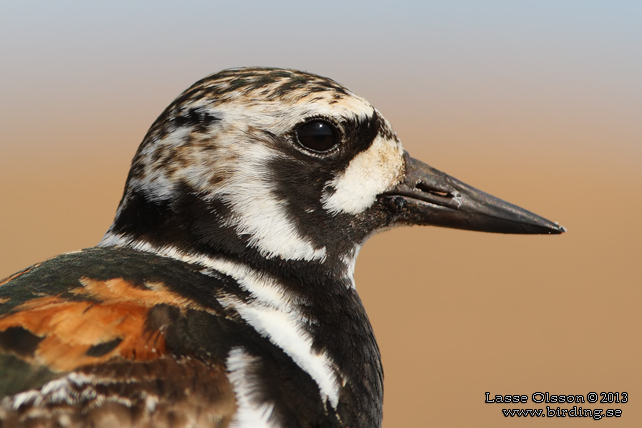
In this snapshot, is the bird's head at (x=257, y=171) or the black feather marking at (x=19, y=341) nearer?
the black feather marking at (x=19, y=341)

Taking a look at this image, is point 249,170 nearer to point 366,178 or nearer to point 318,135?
point 318,135

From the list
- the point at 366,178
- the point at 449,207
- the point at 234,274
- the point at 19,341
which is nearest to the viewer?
the point at 19,341

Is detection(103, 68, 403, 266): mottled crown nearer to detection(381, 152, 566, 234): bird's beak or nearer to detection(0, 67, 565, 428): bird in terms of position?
detection(0, 67, 565, 428): bird

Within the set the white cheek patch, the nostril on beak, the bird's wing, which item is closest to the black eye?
the white cheek patch

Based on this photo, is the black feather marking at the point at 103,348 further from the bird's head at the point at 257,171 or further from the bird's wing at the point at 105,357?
the bird's head at the point at 257,171

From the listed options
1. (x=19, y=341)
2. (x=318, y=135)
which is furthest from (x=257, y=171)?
(x=19, y=341)

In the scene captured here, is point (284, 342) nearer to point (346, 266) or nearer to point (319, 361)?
point (319, 361)

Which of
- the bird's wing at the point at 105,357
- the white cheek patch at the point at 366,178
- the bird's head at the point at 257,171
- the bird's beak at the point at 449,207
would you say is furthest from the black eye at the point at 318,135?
the bird's wing at the point at 105,357
